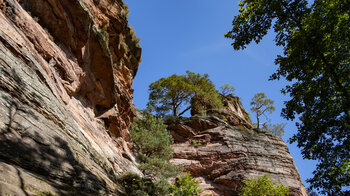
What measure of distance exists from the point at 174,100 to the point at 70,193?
30786 mm

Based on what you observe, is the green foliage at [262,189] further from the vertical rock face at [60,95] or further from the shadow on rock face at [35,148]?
the shadow on rock face at [35,148]

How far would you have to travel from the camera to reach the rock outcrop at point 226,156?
2605cm

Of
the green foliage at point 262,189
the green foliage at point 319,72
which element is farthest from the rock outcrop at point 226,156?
the green foliage at point 319,72

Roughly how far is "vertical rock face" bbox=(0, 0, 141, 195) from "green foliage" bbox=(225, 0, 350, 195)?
29.6 feet

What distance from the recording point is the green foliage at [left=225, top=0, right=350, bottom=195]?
9352 millimetres

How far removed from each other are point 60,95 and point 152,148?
13.3 metres

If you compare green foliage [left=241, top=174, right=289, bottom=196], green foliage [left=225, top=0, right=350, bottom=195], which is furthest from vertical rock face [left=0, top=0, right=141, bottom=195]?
green foliage [left=241, top=174, right=289, bottom=196]

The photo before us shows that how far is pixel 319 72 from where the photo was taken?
10656 millimetres

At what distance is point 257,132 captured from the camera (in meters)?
34.9

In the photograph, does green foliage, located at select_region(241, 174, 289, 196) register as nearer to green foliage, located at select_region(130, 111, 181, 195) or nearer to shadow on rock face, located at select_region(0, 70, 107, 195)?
green foliage, located at select_region(130, 111, 181, 195)

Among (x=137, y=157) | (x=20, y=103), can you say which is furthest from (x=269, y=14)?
(x=137, y=157)

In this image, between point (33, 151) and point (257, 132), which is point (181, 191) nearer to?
point (33, 151)

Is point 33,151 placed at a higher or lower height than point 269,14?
lower

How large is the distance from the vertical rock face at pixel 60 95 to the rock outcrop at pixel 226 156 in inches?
369
